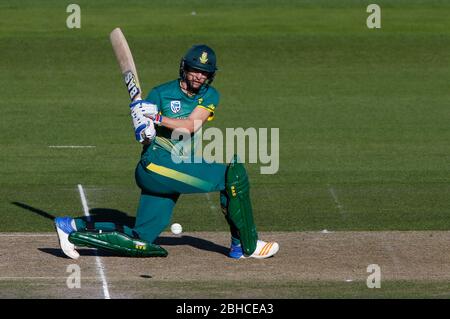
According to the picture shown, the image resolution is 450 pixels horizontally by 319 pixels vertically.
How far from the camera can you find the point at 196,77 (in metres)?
12.1

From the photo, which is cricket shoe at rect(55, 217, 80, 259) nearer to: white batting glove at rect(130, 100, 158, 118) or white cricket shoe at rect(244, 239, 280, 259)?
white batting glove at rect(130, 100, 158, 118)

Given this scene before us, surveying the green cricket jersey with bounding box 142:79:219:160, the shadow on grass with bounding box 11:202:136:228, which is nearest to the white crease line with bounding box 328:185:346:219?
the shadow on grass with bounding box 11:202:136:228

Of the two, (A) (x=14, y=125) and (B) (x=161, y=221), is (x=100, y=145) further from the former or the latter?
(B) (x=161, y=221)

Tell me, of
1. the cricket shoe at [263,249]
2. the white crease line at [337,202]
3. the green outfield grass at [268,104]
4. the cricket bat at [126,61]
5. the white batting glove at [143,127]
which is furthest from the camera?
the green outfield grass at [268,104]

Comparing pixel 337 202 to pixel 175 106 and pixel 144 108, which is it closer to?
pixel 175 106

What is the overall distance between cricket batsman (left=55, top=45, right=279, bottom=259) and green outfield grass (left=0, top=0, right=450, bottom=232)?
2173mm

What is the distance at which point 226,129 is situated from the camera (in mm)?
21219

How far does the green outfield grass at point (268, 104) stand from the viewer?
1588 centimetres

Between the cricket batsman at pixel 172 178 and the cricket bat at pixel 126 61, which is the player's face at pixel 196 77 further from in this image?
the cricket bat at pixel 126 61

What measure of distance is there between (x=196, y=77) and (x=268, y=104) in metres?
11.9

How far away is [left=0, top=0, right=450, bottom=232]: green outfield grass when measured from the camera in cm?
1588

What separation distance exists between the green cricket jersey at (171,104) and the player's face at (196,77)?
0.12 metres

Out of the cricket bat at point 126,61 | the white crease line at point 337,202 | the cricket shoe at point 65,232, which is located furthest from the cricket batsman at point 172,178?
the white crease line at point 337,202

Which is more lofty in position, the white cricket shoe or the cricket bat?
the cricket bat
